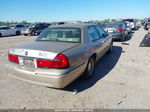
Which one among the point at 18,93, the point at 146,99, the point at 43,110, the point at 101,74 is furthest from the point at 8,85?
the point at 146,99

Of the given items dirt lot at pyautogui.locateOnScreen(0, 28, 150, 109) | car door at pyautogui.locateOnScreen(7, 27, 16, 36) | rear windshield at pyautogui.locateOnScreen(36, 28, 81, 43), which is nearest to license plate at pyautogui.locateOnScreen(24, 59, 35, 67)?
dirt lot at pyautogui.locateOnScreen(0, 28, 150, 109)

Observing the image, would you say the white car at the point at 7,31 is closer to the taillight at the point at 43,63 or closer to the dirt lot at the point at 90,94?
the dirt lot at the point at 90,94

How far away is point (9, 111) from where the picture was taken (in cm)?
247

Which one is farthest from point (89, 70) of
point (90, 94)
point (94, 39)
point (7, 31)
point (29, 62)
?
point (7, 31)

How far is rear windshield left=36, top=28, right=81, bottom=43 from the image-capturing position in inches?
135

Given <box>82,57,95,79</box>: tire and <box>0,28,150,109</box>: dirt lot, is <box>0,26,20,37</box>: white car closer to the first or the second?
<box>0,28,150,109</box>: dirt lot

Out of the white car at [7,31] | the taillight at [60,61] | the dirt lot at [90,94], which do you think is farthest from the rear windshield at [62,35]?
the white car at [7,31]

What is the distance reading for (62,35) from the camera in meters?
3.57

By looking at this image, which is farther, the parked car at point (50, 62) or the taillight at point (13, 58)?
the taillight at point (13, 58)

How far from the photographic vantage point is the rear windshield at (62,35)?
3418 mm

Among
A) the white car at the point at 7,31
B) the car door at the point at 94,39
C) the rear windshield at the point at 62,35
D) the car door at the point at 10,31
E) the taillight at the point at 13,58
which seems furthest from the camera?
the car door at the point at 10,31

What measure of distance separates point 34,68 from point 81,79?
5.21 feet

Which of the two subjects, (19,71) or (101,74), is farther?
(101,74)

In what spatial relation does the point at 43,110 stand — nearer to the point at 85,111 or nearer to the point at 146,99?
the point at 85,111
